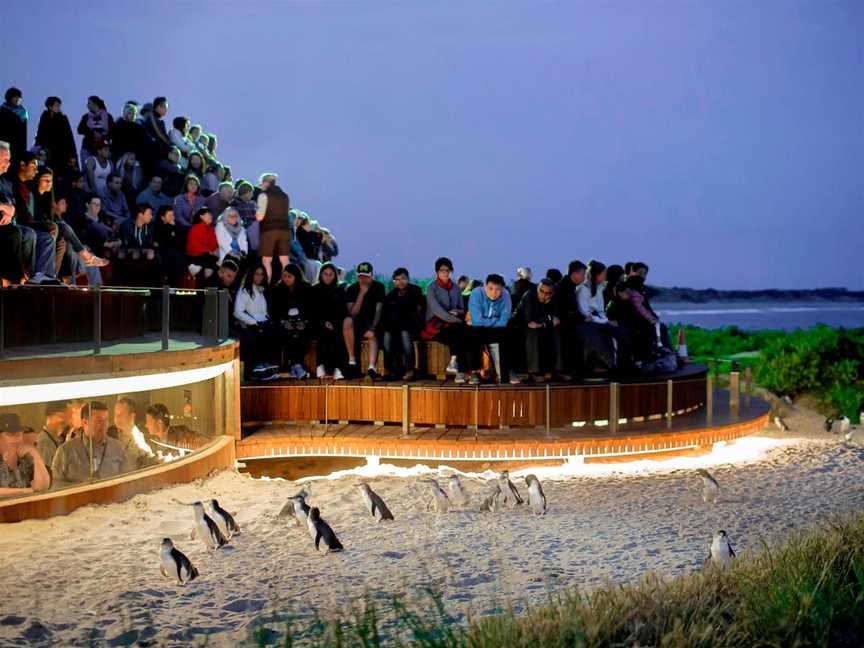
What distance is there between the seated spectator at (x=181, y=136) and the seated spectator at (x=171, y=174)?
0.54 m

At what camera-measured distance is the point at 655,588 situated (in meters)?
6.75

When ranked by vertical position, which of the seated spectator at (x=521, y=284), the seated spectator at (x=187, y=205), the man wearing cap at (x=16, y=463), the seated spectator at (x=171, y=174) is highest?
the seated spectator at (x=171, y=174)

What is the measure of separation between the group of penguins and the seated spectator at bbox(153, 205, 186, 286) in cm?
525

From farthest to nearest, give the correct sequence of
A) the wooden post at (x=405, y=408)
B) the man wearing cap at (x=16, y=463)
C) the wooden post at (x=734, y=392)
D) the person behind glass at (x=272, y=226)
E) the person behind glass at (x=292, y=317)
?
1. the person behind glass at (x=272, y=226)
2. the wooden post at (x=734, y=392)
3. the person behind glass at (x=292, y=317)
4. the wooden post at (x=405, y=408)
5. the man wearing cap at (x=16, y=463)

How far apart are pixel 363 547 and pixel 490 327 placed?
5769mm

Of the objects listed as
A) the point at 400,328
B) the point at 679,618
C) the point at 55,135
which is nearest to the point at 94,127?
the point at 55,135

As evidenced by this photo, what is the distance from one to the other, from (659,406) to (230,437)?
6.04m

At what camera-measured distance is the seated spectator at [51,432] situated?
9820 millimetres

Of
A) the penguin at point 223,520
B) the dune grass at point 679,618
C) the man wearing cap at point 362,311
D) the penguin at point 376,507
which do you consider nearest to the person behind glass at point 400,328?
the man wearing cap at point 362,311

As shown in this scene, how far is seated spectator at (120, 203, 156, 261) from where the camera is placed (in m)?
14.7

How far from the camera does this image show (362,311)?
15055mm

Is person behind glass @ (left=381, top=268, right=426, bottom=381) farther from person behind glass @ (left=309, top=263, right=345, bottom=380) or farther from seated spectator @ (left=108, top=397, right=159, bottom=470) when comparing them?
seated spectator @ (left=108, top=397, right=159, bottom=470)

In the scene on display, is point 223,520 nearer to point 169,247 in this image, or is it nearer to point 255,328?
point 255,328

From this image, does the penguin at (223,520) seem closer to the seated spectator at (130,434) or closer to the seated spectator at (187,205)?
the seated spectator at (130,434)
